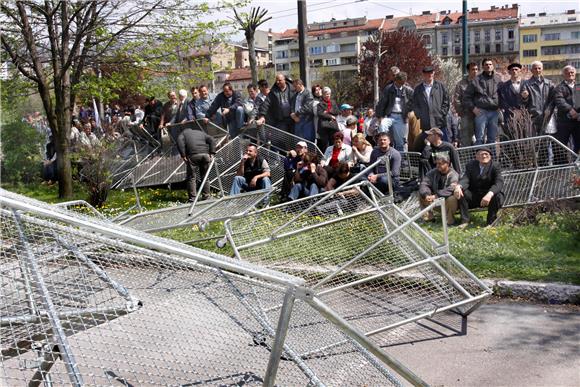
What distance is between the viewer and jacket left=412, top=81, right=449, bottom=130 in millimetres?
11586

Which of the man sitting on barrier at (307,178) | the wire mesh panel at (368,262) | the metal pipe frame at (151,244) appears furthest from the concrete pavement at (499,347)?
the man sitting on barrier at (307,178)

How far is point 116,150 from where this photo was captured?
13.4 meters

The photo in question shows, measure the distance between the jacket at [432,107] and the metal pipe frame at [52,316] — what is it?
379 inches

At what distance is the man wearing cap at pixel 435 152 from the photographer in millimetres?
9617

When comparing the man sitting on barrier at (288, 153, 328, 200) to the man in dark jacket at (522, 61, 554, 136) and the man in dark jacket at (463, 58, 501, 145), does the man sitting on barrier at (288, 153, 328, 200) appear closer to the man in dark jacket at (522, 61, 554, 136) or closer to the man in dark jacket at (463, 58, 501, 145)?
the man in dark jacket at (463, 58, 501, 145)

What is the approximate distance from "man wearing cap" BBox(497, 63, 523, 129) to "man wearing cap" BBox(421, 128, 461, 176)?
222cm

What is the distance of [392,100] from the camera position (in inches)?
479

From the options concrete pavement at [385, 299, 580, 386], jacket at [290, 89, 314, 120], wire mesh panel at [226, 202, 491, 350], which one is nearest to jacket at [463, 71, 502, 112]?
jacket at [290, 89, 314, 120]

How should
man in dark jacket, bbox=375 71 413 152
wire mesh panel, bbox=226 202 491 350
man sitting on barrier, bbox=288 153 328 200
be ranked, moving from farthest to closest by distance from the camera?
man in dark jacket, bbox=375 71 413 152
man sitting on barrier, bbox=288 153 328 200
wire mesh panel, bbox=226 202 491 350

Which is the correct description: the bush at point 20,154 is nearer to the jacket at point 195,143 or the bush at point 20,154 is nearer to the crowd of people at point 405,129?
the crowd of people at point 405,129

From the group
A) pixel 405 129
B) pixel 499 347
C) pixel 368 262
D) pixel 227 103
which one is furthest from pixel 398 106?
pixel 499 347

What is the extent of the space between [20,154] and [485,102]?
37.8 ft

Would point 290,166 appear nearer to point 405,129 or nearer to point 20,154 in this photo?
point 405,129

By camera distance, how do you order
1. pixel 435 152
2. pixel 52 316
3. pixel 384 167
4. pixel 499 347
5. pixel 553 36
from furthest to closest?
pixel 553 36, pixel 384 167, pixel 435 152, pixel 499 347, pixel 52 316
